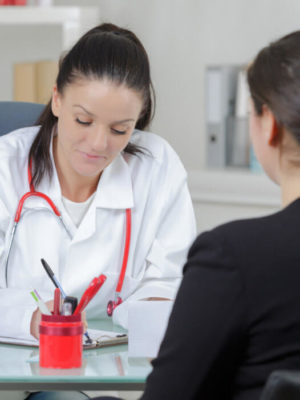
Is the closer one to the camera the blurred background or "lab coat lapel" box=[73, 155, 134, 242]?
"lab coat lapel" box=[73, 155, 134, 242]

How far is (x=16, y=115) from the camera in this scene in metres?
2.12

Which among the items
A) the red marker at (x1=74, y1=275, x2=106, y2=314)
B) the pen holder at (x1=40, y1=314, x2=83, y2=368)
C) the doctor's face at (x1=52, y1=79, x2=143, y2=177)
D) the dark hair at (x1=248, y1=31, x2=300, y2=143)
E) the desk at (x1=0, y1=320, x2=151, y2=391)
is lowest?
the desk at (x1=0, y1=320, x2=151, y2=391)

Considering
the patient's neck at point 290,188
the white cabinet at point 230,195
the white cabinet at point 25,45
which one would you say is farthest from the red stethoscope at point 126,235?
the white cabinet at point 25,45

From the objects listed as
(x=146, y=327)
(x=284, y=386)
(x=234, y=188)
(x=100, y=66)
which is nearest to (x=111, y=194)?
(x=100, y=66)

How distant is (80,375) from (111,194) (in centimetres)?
62

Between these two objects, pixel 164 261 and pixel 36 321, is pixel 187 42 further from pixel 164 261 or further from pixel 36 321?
pixel 36 321

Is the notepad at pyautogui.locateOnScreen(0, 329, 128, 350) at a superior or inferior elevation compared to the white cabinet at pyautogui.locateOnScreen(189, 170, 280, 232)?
superior

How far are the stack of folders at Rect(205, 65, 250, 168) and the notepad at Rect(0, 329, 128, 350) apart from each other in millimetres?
2046

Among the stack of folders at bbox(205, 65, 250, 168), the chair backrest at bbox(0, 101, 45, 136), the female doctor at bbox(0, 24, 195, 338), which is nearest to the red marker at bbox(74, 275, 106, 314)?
the female doctor at bbox(0, 24, 195, 338)

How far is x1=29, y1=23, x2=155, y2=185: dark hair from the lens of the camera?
1.80m

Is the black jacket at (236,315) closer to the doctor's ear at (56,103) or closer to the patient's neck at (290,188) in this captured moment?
the patient's neck at (290,188)

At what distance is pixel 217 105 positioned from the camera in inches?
139

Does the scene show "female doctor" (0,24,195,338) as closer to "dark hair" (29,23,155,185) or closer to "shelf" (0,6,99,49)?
"dark hair" (29,23,155,185)

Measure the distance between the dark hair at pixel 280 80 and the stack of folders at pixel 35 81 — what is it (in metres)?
2.46
